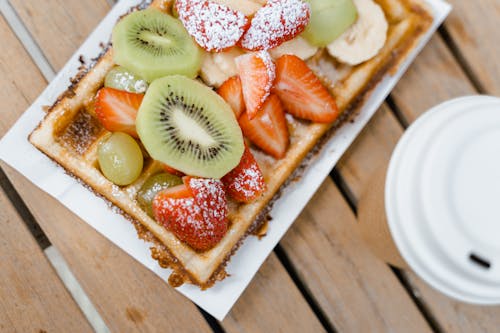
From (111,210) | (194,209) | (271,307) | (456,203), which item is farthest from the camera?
(271,307)

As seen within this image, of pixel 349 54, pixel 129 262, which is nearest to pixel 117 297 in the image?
pixel 129 262

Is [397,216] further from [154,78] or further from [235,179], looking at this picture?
[154,78]

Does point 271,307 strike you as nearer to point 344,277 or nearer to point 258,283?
point 258,283

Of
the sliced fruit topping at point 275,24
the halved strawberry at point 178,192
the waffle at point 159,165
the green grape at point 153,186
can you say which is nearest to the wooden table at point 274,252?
the waffle at point 159,165

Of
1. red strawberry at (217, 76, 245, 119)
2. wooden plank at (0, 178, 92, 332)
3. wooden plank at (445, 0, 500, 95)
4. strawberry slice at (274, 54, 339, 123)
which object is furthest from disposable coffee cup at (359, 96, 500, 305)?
wooden plank at (0, 178, 92, 332)

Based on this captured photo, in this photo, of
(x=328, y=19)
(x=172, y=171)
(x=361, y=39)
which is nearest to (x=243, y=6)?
(x=328, y=19)

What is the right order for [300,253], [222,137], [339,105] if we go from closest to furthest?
[222,137] → [339,105] → [300,253]
